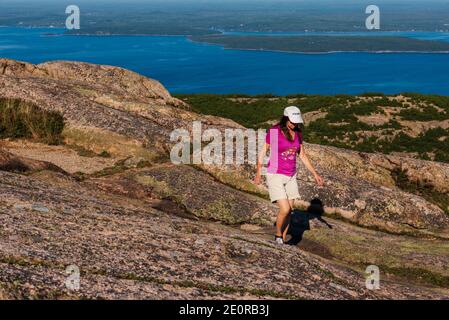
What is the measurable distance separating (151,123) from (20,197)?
11433mm

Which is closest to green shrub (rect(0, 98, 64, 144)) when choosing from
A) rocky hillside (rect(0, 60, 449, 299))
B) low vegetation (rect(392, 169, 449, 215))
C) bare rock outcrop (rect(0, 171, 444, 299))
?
rocky hillside (rect(0, 60, 449, 299))

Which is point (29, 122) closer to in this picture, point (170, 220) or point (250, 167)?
point (250, 167)

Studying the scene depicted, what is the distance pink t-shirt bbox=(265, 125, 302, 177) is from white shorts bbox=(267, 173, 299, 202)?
0.42ft

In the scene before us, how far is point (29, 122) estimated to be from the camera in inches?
894

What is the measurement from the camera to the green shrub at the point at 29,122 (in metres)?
22.3

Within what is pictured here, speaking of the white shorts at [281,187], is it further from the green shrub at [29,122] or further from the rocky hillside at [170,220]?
the green shrub at [29,122]

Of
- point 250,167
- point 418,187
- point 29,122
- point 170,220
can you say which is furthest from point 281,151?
point 418,187

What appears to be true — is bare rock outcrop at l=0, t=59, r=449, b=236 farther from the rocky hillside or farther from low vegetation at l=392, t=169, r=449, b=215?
low vegetation at l=392, t=169, r=449, b=215

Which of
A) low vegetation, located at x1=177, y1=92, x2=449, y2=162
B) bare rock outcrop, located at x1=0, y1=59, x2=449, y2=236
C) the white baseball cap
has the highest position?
the white baseball cap

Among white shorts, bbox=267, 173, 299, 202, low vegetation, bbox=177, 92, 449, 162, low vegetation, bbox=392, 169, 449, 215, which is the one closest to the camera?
white shorts, bbox=267, 173, 299, 202

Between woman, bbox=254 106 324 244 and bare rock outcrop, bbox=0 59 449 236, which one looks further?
bare rock outcrop, bbox=0 59 449 236

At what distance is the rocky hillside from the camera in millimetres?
9922

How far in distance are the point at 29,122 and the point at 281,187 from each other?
46.1 ft

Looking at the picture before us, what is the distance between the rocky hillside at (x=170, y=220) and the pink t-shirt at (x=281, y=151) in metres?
1.93
